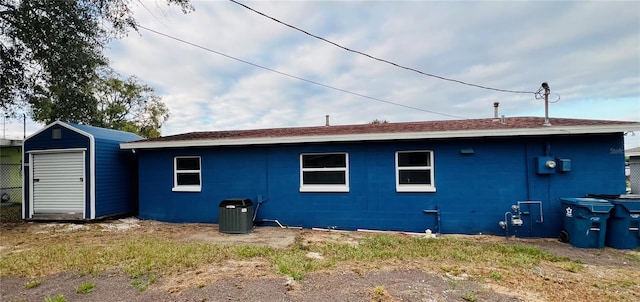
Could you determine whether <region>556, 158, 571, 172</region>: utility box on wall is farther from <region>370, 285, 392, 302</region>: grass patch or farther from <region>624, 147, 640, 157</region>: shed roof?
<region>370, 285, 392, 302</region>: grass patch

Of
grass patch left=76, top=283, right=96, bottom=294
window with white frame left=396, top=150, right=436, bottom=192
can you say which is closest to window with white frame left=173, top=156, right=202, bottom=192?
grass patch left=76, top=283, right=96, bottom=294

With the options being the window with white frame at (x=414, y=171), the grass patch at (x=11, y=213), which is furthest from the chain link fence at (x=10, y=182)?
the window with white frame at (x=414, y=171)

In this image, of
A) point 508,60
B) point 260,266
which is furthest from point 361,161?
point 508,60

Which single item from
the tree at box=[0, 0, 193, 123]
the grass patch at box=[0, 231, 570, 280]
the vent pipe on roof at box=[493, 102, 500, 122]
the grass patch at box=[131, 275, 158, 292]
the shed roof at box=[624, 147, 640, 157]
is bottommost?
the grass patch at box=[0, 231, 570, 280]

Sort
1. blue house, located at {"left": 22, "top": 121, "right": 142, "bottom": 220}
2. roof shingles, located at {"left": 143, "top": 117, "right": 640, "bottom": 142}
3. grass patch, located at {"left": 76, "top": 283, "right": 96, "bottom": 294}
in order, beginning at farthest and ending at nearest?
blue house, located at {"left": 22, "top": 121, "right": 142, "bottom": 220}, roof shingles, located at {"left": 143, "top": 117, "right": 640, "bottom": 142}, grass patch, located at {"left": 76, "top": 283, "right": 96, "bottom": 294}

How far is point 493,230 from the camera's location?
7.42 m

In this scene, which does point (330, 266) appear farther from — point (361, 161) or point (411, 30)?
point (411, 30)

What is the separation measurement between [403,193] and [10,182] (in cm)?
1777

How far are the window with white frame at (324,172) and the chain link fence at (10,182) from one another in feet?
46.2

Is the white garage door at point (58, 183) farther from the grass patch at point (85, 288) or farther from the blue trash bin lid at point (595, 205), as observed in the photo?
the blue trash bin lid at point (595, 205)

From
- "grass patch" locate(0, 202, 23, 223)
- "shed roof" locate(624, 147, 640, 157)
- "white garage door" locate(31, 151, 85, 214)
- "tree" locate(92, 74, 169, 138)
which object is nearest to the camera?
"white garage door" locate(31, 151, 85, 214)

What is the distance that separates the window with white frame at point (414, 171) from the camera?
7879 mm

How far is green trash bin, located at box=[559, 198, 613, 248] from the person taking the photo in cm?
605

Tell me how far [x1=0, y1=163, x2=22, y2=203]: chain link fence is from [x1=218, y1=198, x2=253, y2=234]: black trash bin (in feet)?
41.0
